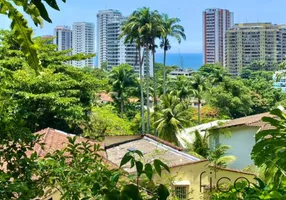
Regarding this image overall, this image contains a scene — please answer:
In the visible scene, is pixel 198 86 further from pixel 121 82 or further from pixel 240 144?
pixel 240 144

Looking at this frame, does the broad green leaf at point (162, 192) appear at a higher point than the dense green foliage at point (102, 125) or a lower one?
higher

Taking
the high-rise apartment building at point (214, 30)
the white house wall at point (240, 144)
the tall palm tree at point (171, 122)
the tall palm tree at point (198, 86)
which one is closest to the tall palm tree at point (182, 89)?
the tall palm tree at point (198, 86)

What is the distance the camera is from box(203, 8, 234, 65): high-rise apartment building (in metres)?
101

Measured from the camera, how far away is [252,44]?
8731 cm

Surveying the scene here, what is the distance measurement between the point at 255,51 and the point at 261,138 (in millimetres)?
88471

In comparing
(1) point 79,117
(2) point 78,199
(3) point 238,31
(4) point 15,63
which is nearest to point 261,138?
(2) point 78,199

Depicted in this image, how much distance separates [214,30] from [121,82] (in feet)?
239

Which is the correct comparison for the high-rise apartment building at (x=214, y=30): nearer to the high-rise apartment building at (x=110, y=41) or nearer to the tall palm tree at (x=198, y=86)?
the high-rise apartment building at (x=110, y=41)

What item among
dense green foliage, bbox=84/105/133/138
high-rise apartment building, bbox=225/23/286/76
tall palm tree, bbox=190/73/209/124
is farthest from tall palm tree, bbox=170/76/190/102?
high-rise apartment building, bbox=225/23/286/76

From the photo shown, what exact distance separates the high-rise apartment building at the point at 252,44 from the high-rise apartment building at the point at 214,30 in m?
11.7

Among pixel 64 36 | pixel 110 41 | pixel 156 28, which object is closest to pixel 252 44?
pixel 110 41

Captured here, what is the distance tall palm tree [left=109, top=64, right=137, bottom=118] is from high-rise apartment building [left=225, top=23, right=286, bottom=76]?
56.3m

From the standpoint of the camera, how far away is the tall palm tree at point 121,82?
3184 centimetres

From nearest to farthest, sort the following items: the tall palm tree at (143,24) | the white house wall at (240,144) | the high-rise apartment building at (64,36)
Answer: the white house wall at (240,144) < the tall palm tree at (143,24) < the high-rise apartment building at (64,36)
